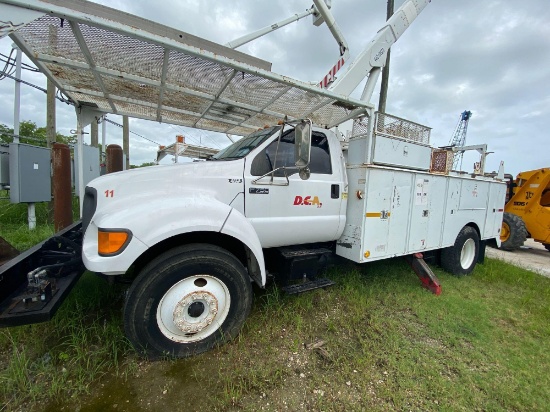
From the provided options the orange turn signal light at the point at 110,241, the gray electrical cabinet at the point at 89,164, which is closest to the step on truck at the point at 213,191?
the orange turn signal light at the point at 110,241

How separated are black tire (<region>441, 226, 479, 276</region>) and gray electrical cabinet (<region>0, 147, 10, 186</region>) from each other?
9.06 m

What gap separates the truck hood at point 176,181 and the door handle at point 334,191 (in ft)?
3.69

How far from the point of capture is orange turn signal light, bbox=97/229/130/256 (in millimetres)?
1963

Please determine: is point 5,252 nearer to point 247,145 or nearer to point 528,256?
point 247,145

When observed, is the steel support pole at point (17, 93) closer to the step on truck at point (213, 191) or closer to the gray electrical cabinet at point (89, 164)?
the gray electrical cabinet at point (89, 164)

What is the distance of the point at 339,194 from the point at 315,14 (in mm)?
4374

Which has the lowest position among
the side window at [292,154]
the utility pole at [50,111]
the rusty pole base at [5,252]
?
the rusty pole base at [5,252]

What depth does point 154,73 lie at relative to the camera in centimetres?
278

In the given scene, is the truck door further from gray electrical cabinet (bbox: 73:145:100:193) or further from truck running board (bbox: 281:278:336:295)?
gray electrical cabinet (bbox: 73:145:100:193)

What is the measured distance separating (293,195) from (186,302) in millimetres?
1478

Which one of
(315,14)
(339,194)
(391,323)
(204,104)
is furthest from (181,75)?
(315,14)

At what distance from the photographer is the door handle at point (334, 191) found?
10.3ft

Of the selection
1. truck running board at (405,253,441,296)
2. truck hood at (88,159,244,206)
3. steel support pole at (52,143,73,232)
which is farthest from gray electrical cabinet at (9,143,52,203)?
truck running board at (405,253,441,296)

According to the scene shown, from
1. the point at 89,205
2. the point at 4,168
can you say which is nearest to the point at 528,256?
the point at 89,205
